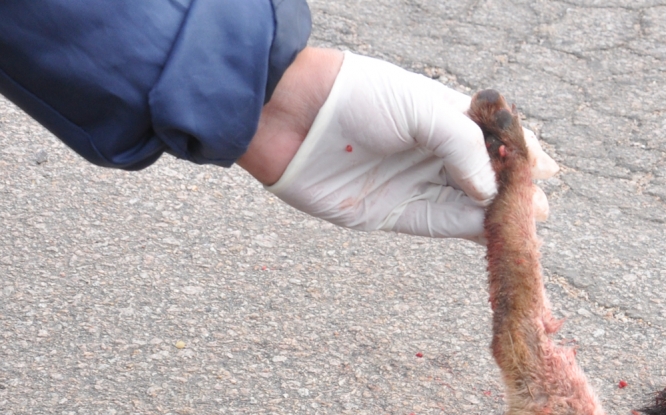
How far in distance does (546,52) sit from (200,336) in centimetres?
282

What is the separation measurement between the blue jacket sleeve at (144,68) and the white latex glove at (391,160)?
35cm

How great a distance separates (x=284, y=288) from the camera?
3.18 metres

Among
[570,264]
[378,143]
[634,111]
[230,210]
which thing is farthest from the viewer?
[634,111]

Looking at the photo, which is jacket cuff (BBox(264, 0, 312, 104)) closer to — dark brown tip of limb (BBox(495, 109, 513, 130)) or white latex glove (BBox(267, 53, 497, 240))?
white latex glove (BBox(267, 53, 497, 240))

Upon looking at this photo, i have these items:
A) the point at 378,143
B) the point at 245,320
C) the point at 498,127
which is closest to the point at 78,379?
the point at 245,320

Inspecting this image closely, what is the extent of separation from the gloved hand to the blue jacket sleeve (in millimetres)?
354

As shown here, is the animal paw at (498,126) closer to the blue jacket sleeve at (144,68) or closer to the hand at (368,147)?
the hand at (368,147)

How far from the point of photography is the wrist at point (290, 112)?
6.91 ft

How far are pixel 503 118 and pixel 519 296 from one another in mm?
519

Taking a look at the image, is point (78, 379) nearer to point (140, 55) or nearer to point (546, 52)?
point (140, 55)

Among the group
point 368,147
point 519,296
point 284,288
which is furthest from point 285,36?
point 284,288

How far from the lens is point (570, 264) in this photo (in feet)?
10.9

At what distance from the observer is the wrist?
2.11 metres

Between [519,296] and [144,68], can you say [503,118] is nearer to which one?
[519,296]
